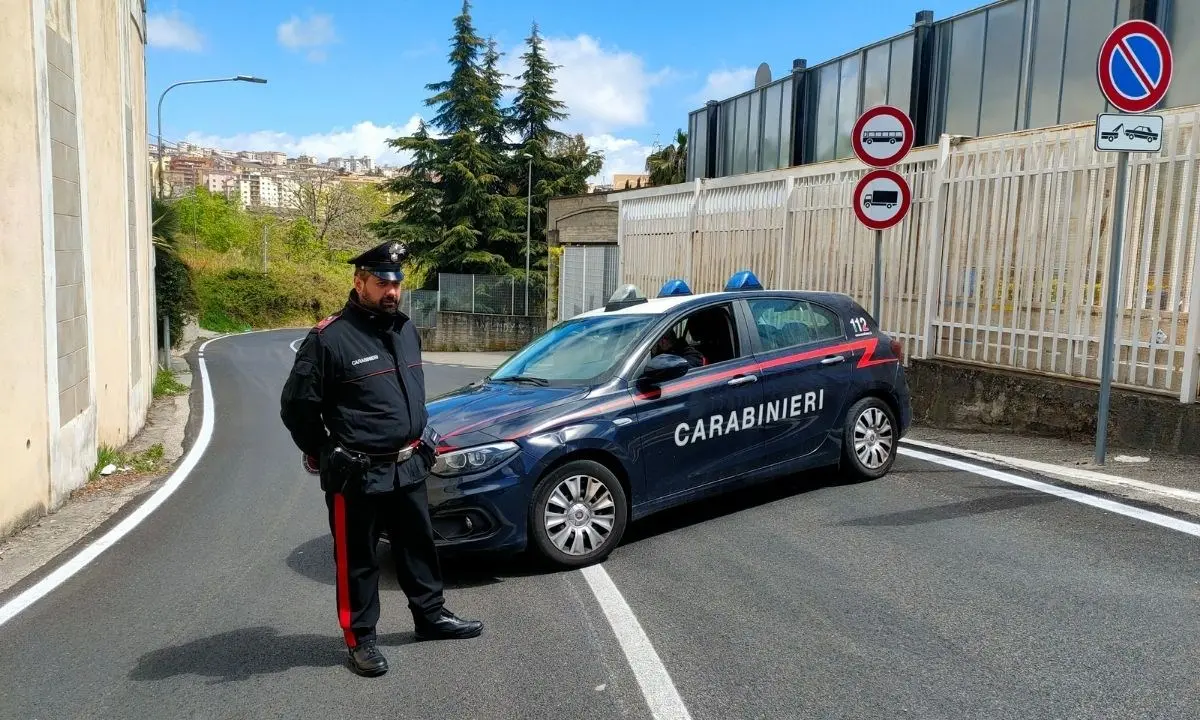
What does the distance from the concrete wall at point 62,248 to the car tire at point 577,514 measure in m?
3.88

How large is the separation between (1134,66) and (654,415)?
4353 millimetres

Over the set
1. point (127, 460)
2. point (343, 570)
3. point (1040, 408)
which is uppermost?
point (1040, 408)

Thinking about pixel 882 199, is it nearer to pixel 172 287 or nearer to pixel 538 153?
pixel 172 287

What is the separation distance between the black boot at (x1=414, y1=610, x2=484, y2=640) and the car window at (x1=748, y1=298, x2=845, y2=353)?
10.0ft

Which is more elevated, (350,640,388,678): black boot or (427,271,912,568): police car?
(427,271,912,568): police car

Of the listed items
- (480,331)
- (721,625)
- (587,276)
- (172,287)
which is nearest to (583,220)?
(587,276)

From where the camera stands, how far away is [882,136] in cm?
907

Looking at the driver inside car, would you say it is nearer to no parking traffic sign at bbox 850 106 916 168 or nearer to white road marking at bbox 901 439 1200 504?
white road marking at bbox 901 439 1200 504

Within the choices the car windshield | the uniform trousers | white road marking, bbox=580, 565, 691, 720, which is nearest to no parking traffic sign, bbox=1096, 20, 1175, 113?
the car windshield

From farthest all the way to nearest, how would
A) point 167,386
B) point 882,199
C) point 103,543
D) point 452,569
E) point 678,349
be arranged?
1. point 167,386
2. point 882,199
3. point 103,543
4. point 678,349
5. point 452,569

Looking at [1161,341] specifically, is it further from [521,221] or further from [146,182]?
[521,221]

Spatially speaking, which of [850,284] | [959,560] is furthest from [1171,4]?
[959,560]

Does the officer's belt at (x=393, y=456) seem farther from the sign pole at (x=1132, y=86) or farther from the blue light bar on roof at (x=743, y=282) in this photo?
the sign pole at (x=1132, y=86)

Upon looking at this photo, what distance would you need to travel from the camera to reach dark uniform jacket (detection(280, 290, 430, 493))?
3.93m
